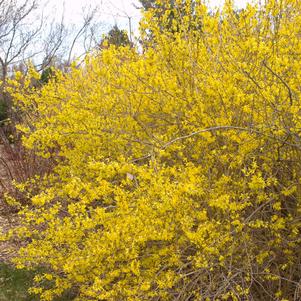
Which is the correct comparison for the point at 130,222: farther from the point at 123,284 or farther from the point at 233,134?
the point at 233,134

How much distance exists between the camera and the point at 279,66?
2.86m

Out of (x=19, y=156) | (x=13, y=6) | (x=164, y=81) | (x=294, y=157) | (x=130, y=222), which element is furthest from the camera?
(x=13, y=6)

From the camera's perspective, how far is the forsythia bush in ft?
9.07

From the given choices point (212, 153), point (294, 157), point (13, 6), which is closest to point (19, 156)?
point (212, 153)

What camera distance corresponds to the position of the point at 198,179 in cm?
279

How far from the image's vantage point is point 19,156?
19.6ft

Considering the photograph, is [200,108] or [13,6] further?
[13,6]

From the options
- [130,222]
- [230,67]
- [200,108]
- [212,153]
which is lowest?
[130,222]

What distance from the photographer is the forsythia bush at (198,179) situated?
9.07 ft

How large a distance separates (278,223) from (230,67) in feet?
3.49

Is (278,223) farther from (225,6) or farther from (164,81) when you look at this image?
(225,6)

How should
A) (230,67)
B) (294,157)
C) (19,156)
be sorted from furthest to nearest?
(19,156)
(230,67)
(294,157)

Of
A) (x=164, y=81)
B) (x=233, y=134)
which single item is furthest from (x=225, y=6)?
(x=233, y=134)

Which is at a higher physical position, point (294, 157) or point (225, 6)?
point (225, 6)
